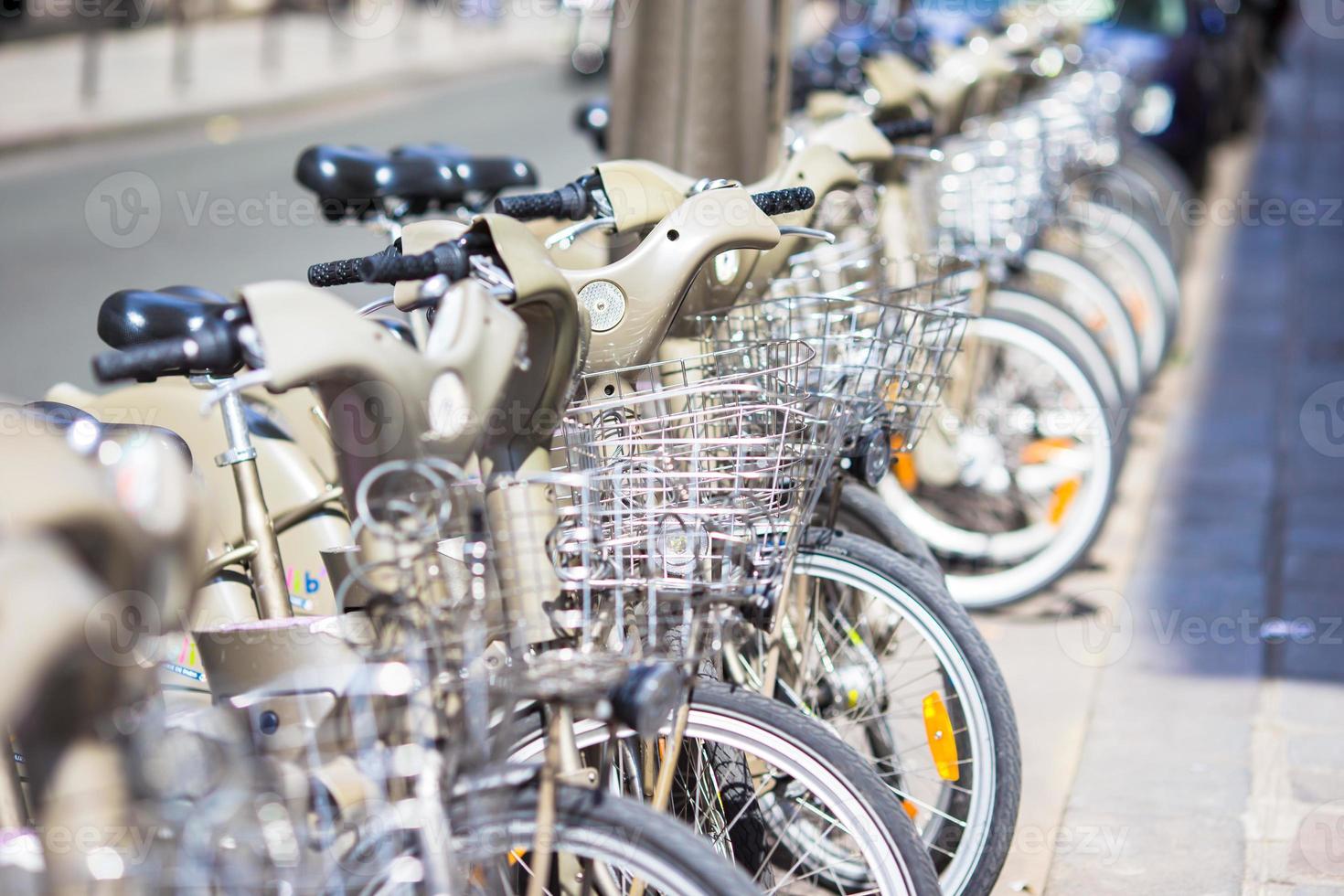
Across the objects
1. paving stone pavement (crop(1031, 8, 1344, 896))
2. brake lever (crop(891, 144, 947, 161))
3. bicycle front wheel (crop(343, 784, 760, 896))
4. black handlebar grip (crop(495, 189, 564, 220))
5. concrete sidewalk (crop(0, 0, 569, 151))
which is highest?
concrete sidewalk (crop(0, 0, 569, 151))

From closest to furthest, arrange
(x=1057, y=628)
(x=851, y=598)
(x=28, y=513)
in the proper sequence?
(x=28, y=513) < (x=851, y=598) < (x=1057, y=628)

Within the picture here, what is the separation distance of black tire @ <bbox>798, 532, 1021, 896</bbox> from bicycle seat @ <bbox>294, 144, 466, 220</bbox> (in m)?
1.59

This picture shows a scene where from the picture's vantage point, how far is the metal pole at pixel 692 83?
15.0 feet

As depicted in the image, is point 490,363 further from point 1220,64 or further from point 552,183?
point 1220,64

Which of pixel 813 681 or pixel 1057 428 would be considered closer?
pixel 813 681

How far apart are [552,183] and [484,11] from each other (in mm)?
13402

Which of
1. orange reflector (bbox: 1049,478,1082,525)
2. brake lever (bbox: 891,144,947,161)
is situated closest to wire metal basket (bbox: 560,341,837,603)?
brake lever (bbox: 891,144,947,161)

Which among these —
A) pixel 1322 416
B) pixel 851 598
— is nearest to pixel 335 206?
pixel 851 598

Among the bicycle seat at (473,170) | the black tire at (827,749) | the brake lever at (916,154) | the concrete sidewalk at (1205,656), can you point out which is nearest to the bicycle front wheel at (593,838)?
the black tire at (827,749)

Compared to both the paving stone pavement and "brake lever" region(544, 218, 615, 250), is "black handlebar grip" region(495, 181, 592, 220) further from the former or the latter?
the paving stone pavement

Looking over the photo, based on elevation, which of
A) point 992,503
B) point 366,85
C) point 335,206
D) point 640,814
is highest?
point 366,85

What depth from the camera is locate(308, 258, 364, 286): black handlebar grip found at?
7.80ft

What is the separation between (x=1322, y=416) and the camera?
651 centimetres

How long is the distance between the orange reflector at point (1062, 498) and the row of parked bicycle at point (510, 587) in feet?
4.10
